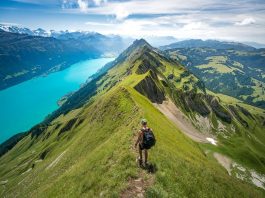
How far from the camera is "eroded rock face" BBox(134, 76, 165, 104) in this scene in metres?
115

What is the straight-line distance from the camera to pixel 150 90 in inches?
4793

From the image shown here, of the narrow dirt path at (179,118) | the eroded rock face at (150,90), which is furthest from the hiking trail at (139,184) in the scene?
the narrow dirt path at (179,118)

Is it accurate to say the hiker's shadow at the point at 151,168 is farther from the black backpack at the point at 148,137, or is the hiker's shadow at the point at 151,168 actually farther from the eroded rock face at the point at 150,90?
the eroded rock face at the point at 150,90

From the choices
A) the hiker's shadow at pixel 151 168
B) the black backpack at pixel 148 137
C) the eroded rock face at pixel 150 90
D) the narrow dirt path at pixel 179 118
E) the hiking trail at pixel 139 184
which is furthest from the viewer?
the narrow dirt path at pixel 179 118

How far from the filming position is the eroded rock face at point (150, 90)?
115450 mm

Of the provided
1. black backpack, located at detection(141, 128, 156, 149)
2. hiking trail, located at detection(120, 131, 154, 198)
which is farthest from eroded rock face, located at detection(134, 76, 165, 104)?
black backpack, located at detection(141, 128, 156, 149)

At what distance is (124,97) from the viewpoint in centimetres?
6775

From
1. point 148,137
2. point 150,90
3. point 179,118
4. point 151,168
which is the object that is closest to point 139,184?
point 151,168

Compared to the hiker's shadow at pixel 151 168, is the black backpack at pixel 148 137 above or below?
above

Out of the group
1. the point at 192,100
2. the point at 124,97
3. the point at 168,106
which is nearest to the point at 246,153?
the point at 168,106

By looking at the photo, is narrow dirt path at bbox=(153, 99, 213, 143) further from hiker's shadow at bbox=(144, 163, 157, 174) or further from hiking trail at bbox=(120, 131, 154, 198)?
hiking trail at bbox=(120, 131, 154, 198)

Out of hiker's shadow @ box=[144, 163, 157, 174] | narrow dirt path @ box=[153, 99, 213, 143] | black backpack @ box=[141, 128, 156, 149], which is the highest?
black backpack @ box=[141, 128, 156, 149]

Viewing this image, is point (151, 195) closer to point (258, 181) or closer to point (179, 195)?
point (179, 195)

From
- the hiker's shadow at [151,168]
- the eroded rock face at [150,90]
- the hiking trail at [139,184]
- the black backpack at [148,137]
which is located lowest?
the eroded rock face at [150,90]
